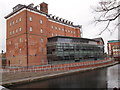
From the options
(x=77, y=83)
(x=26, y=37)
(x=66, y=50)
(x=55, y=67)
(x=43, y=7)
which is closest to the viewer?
(x=77, y=83)

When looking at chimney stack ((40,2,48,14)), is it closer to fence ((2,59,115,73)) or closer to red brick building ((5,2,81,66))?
red brick building ((5,2,81,66))

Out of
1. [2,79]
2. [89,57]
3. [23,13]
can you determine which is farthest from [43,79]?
[89,57]

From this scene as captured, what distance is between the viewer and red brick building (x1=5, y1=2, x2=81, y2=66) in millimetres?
20656

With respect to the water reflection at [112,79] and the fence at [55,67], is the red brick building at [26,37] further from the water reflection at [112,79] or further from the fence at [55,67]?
the water reflection at [112,79]

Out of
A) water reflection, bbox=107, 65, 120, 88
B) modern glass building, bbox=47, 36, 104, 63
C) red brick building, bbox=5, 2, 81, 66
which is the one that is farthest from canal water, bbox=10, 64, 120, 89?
red brick building, bbox=5, 2, 81, 66

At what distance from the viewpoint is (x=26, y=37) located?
20.7 m

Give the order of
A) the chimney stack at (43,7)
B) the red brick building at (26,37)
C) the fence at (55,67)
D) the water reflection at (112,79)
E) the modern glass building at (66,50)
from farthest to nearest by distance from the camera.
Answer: the chimney stack at (43,7) → the modern glass building at (66,50) → the red brick building at (26,37) → the fence at (55,67) → the water reflection at (112,79)

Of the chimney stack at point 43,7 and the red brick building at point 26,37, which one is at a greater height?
the chimney stack at point 43,7

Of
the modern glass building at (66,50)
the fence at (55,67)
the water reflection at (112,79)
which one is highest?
the modern glass building at (66,50)

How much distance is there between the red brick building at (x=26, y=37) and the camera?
20656mm

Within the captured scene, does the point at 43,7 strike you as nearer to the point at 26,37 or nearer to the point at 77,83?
the point at 26,37

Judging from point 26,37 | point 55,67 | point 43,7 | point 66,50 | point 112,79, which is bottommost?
point 112,79

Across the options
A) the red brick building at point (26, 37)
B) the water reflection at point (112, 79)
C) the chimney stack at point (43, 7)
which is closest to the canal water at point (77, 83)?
the water reflection at point (112, 79)

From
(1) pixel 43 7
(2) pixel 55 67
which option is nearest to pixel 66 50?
(2) pixel 55 67
